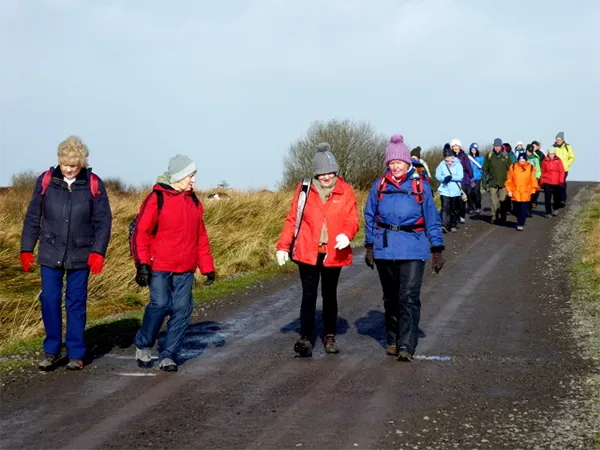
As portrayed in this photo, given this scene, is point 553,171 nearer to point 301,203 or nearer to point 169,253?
point 301,203

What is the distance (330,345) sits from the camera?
30.1 feet

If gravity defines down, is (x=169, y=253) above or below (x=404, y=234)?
below

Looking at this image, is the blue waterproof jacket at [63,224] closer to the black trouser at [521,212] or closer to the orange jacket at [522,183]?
the orange jacket at [522,183]

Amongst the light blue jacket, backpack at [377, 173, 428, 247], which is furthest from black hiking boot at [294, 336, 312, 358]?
the light blue jacket

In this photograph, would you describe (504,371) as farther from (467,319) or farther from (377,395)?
(467,319)

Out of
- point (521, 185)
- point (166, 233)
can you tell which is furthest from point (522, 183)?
point (166, 233)

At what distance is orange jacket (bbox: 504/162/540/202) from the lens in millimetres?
23016

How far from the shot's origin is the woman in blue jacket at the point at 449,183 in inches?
862

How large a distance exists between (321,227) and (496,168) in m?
16.2

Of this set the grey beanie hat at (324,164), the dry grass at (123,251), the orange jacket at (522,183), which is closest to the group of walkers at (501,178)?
the orange jacket at (522,183)

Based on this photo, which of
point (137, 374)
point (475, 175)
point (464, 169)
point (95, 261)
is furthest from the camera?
point (475, 175)

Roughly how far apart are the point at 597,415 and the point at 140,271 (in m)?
3.98

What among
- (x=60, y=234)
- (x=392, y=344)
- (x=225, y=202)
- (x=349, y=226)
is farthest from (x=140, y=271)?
(x=225, y=202)

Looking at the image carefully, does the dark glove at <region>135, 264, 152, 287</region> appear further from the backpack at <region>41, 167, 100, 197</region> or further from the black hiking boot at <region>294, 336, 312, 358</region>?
the black hiking boot at <region>294, 336, 312, 358</region>
